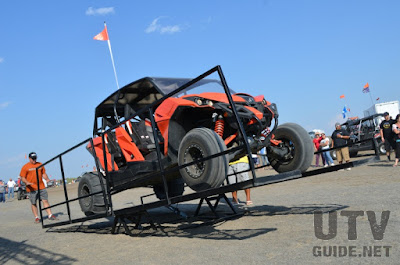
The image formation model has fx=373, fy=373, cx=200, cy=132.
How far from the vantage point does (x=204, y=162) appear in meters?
4.70

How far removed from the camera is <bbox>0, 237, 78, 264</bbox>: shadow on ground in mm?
5156

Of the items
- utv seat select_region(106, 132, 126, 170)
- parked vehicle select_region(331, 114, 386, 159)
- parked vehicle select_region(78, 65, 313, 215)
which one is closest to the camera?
parked vehicle select_region(78, 65, 313, 215)

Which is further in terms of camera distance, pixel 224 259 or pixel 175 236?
pixel 175 236

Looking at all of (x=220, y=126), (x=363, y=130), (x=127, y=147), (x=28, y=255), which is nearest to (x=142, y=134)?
(x=127, y=147)

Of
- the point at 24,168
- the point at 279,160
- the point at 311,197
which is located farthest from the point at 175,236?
the point at 24,168

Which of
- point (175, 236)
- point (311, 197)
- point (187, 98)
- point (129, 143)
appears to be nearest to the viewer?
point (187, 98)

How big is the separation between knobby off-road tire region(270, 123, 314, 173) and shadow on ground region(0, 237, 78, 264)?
3.40 metres

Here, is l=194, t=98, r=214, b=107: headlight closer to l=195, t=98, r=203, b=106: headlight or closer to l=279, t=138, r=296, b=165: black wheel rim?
l=195, t=98, r=203, b=106: headlight

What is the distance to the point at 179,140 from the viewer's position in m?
5.40

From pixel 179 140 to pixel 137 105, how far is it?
2187 millimetres

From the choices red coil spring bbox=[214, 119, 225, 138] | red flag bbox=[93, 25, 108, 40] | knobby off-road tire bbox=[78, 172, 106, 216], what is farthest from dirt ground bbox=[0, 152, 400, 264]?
red flag bbox=[93, 25, 108, 40]

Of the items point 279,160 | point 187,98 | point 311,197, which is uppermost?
point 187,98

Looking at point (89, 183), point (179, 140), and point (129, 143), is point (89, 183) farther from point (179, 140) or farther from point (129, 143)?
point (179, 140)

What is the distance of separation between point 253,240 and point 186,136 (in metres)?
1.59
